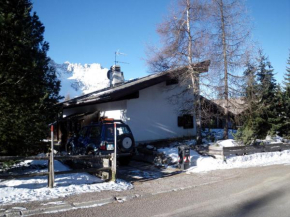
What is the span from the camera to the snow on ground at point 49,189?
629 cm

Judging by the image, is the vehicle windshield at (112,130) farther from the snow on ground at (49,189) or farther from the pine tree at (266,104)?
the pine tree at (266,104)

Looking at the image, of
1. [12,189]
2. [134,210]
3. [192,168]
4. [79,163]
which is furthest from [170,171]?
[12,189]

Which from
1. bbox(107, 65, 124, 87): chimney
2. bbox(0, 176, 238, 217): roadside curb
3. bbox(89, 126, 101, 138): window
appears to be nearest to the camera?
bbox(0, 176, 238, 217): roadside curb

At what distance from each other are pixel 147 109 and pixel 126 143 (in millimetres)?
5678

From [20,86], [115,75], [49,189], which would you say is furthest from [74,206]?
[115,75]

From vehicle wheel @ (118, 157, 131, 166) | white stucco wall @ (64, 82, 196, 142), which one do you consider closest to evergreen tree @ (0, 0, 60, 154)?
vehicle wheel @ (118, 157, 131, 166)

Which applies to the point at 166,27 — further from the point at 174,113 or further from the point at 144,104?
the point at 174,113

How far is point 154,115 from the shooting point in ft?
54.6

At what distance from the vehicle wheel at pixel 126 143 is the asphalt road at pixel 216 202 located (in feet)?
13.0

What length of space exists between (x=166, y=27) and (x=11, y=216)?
12507 millimetres

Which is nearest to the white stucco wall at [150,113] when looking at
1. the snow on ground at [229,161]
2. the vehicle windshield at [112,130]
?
the snow on ground at [229,161]

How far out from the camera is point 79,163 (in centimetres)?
1026

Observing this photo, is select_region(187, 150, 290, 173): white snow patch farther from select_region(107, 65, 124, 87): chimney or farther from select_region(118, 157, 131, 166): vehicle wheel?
select_region(107, 65, 124, 87): chimney

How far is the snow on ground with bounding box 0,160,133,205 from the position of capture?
20.6 ft
